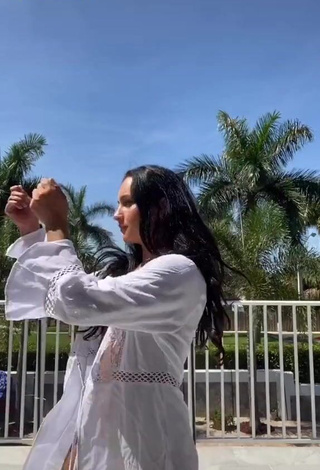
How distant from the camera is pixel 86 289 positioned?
0.82 meters

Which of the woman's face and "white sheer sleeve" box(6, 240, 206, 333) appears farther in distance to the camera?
the woman's face

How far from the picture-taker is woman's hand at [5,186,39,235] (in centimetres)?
101

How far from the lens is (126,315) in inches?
32.6

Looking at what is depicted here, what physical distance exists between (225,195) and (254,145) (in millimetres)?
1663

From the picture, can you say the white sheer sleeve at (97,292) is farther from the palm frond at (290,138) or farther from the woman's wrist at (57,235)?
the palm frond at (290,138)

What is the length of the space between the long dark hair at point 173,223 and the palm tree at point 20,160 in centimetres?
1401

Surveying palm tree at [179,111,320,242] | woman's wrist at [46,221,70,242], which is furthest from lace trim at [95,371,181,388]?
palm tree at [179,111,320,242]

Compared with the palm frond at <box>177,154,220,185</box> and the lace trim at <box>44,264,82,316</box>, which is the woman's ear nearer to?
the lace trim at <box>44,264,82,316</box>

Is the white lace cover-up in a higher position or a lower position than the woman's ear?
lower

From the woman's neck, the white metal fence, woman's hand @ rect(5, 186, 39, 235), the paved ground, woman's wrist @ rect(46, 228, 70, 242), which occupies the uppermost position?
woman's hand @ rect(5, 186, 39, 235)

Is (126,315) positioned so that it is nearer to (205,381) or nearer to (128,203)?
(128,203)

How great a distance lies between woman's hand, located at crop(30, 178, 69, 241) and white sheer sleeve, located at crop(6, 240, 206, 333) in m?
0.04

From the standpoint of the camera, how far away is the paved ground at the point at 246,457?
3.18 meters

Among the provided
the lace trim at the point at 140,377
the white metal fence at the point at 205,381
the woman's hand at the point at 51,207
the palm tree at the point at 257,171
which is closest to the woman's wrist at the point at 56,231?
the woman's hand at the point at 51,207
